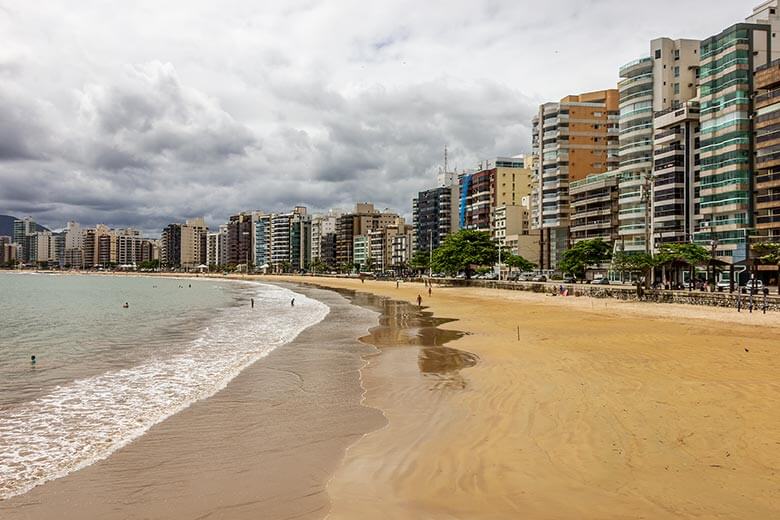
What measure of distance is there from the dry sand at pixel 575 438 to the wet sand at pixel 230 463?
24.4 inches

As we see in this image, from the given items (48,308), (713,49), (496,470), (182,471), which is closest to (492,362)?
(496,470)

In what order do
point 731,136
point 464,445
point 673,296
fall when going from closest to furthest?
point 464,445 < point 673,296 < point 731,136

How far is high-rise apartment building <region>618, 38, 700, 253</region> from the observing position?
3142 inches

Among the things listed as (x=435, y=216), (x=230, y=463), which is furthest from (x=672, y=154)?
(x=435, y=216)

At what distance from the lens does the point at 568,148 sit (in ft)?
344

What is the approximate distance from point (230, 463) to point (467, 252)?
278ft

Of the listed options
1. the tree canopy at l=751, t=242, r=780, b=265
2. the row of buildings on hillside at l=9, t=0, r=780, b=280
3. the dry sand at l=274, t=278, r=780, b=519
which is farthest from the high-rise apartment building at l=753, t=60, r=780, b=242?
the dry sand at l=274, t=278, r=780, b=519

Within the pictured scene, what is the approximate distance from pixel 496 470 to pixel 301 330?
2530 cm

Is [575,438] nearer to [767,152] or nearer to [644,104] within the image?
[767,152]

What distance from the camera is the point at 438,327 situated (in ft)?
113

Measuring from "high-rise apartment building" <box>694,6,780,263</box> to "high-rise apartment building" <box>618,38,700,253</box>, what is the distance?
8.67 meters

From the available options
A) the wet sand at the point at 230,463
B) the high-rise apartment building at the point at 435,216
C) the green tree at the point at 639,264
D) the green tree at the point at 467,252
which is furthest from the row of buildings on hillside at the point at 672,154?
the high-rise apartment building at the point at 435,216

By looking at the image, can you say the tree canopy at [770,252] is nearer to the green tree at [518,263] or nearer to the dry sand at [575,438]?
the dry sand at [575,438]

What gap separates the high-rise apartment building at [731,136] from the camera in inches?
2549
